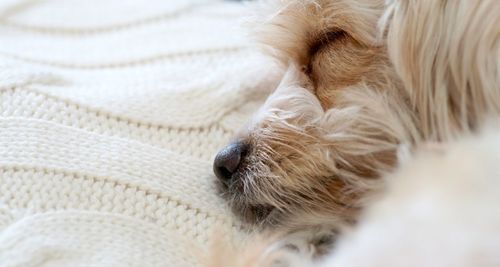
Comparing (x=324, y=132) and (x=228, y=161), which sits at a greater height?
(x=324, y=132)

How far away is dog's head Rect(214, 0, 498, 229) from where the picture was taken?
1.08 metres

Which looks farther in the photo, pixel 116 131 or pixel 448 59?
pixel 116 131

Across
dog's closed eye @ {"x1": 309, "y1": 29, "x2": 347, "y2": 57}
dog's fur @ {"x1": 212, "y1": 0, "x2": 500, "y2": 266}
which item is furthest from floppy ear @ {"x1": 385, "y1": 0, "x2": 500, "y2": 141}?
dog's closed eye @ {"x1": 309, "y1": 29, "x2": 347, "y2": 57}

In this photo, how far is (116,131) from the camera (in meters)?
1.26

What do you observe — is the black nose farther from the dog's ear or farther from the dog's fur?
the dog's ear

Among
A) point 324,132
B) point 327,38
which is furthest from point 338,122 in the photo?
point 327,38

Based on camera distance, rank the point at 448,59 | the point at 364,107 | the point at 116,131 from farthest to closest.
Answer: the point at 116,131
the point at 364,107
the point at 448,59

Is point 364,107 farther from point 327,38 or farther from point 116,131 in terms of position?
point 116,131

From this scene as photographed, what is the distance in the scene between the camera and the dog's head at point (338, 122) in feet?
3.56

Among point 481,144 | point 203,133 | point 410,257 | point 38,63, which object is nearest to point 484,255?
point 410,257

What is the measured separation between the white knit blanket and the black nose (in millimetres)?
23

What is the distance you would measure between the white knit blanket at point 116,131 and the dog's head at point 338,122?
3.2 inches

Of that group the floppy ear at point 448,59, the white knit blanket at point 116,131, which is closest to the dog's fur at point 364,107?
the floppy ear at point 448,59

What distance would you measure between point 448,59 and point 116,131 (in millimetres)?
590
